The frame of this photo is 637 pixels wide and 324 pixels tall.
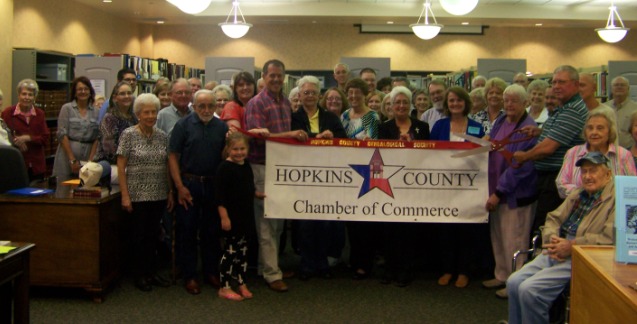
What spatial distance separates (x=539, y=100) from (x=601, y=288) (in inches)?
142

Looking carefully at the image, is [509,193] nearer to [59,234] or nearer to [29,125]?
[59,234]

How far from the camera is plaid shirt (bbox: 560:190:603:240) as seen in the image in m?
3.04

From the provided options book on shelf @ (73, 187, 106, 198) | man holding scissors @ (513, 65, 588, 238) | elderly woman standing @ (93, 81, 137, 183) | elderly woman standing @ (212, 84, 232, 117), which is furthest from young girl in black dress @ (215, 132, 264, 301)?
man holding scissors @ (513, 65, 588, 238)

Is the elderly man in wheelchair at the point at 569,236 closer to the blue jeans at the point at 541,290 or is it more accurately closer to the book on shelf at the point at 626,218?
the blue jeans at the point at 541,290

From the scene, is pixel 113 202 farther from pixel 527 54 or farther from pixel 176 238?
pixel 527 54

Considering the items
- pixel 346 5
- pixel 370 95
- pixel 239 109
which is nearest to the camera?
pixel 239 109

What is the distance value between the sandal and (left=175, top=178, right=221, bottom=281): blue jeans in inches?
10.6

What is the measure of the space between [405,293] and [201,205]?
1.62m

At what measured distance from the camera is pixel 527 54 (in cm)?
1480

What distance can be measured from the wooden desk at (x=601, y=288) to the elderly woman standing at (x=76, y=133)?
409cm

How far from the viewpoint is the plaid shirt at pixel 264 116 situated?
4.34 metres

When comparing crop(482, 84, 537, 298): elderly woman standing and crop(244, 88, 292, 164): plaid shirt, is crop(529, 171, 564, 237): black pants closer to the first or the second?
crop(482, 84, 537, 298): elderly woman standing

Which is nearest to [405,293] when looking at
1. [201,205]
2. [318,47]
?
[201,205]

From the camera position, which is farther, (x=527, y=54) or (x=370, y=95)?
(x=527, y=54)
